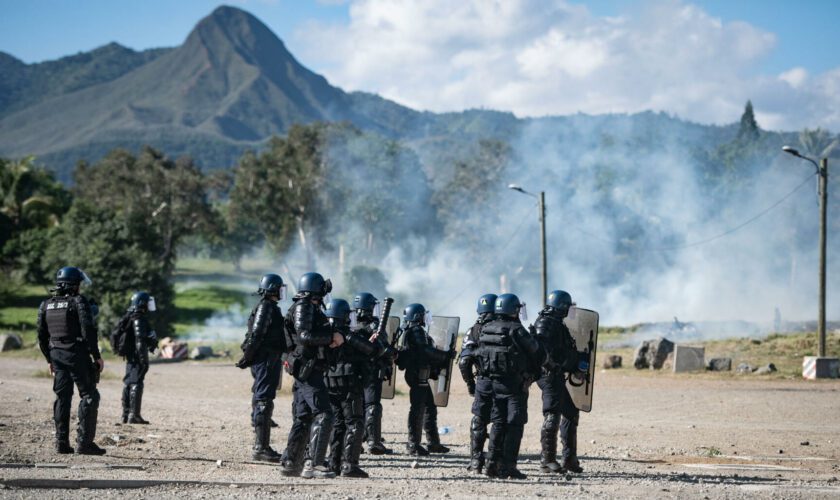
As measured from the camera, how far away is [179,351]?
38344 millimetres

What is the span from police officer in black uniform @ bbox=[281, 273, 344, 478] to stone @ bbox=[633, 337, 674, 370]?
21.9 m

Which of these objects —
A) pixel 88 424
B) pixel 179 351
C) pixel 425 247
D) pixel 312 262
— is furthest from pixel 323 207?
pixel 88 424

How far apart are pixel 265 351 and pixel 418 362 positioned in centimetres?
223

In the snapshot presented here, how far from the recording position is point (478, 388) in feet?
35.8

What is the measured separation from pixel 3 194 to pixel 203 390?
46.4 m

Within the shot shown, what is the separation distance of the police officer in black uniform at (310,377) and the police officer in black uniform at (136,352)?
21.5 ft

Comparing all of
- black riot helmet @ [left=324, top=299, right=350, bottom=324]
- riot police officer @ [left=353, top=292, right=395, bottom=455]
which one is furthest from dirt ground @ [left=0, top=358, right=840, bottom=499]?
black riot helmet @ [left=324, top=299, right=350, bottom=324]

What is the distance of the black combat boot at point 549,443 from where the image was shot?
438 inches

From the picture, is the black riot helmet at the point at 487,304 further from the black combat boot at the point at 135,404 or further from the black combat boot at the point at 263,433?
the black combat boot at the point at 135,404

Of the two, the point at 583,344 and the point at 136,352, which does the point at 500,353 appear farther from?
the point at 136,352

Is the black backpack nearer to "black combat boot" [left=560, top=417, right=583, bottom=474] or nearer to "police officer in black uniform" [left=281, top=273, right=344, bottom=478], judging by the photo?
"police officer in black uniform" [left=281, top=273, right=344, bottom=478]

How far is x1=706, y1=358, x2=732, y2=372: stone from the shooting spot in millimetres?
29047

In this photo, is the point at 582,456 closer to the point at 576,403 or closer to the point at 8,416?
the point at 576,403

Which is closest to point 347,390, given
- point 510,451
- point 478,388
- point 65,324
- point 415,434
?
point 478,388
